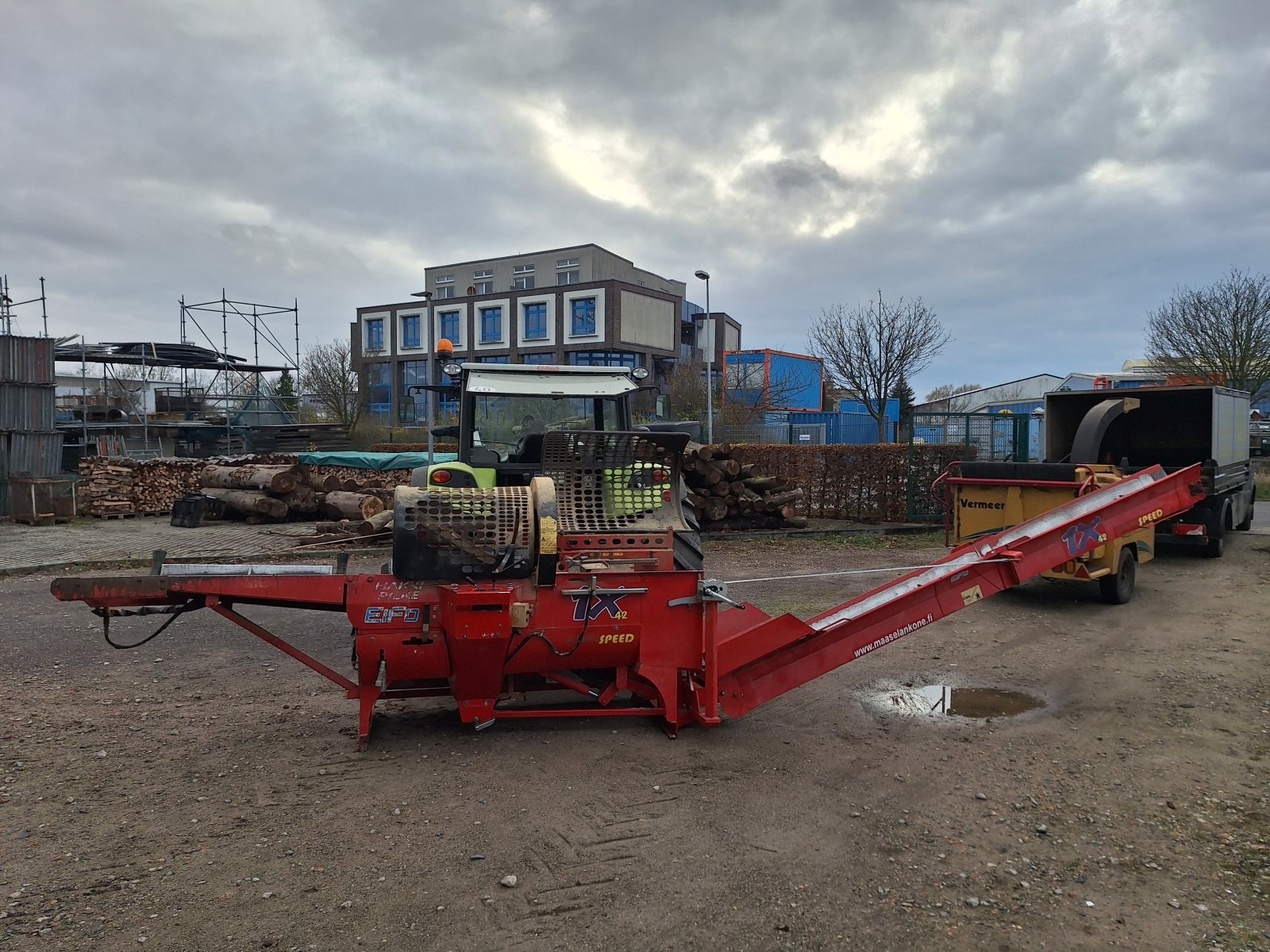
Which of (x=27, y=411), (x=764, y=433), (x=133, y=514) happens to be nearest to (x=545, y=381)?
(x=133, y=514)

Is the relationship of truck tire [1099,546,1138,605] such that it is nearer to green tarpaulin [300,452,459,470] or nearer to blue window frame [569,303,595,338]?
green tarpaulin [300,452,459,470]

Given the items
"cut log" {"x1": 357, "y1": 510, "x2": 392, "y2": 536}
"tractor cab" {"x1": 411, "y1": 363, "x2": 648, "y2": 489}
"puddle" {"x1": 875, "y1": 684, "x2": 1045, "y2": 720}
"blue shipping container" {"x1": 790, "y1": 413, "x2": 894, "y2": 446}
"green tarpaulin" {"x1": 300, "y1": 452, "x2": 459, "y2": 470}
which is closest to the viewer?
"puddle" {"x1": 875, "y1": 684, "x2": 1045, "y2": 720}

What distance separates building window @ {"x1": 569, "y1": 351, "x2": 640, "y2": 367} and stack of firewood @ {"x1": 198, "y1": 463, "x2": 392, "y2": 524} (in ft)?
104

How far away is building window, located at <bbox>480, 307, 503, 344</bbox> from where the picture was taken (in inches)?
2024

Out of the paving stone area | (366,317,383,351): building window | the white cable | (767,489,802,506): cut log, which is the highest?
(366,317,383,351): building window

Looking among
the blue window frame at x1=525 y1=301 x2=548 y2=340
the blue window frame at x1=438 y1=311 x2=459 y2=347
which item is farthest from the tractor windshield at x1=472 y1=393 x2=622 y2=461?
the blue window frame at x1=438 y1=311 x2=459 y2=347

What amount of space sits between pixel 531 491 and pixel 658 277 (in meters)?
59.3

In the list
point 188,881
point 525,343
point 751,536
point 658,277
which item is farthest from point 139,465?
point 658,277

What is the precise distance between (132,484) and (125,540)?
4.40 m

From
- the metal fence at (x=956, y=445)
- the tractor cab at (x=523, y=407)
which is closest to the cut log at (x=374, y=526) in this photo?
the tractor cab at (x=523, y=407)

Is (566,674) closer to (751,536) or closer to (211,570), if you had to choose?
(211,570)

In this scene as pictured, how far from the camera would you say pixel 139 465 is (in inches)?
668

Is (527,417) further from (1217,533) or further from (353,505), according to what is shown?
(353,505)

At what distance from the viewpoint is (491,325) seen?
51781mm
